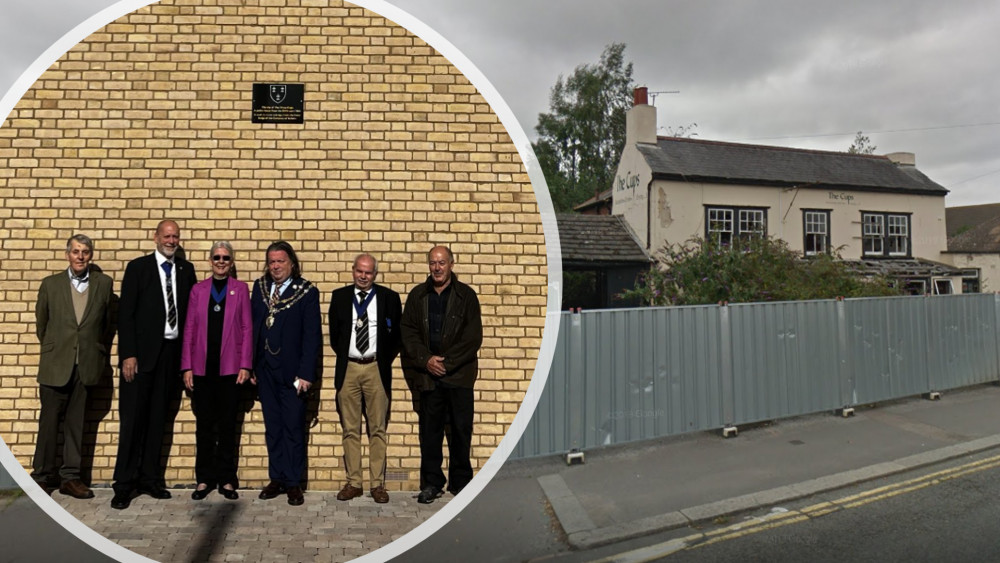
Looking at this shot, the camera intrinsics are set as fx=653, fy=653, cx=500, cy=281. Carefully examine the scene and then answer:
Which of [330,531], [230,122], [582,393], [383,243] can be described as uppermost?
[230,122]

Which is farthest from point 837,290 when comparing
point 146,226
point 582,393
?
point 146,226

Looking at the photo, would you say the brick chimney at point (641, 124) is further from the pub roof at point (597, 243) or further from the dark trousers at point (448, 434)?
the dark trousers at point (448, 434)

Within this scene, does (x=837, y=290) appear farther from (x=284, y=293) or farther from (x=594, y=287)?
(x=284, y=293)

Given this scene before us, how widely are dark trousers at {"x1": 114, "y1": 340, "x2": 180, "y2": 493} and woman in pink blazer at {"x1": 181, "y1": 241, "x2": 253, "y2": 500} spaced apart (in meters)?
0.12

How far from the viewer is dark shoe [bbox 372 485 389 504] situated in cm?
451

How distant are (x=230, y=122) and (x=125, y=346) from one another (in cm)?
164

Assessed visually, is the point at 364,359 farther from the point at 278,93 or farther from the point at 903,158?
the point at 903,158

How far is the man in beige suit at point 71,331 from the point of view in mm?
4328

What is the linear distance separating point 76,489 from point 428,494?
241 centimetres

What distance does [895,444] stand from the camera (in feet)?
26.4

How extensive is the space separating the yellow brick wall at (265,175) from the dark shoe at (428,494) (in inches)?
7.9

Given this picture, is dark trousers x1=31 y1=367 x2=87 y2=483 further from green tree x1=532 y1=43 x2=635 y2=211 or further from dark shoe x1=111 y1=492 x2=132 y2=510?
green tree x1=532 y1=43 x2=635 y2=211

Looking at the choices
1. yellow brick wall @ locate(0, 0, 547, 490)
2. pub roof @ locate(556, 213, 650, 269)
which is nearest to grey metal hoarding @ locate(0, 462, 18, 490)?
yellow brick wall @ locate(0, 0, 547, 490)

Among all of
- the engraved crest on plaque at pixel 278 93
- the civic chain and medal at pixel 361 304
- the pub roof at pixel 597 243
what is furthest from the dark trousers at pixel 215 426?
the pub roof at pixel 597 243
